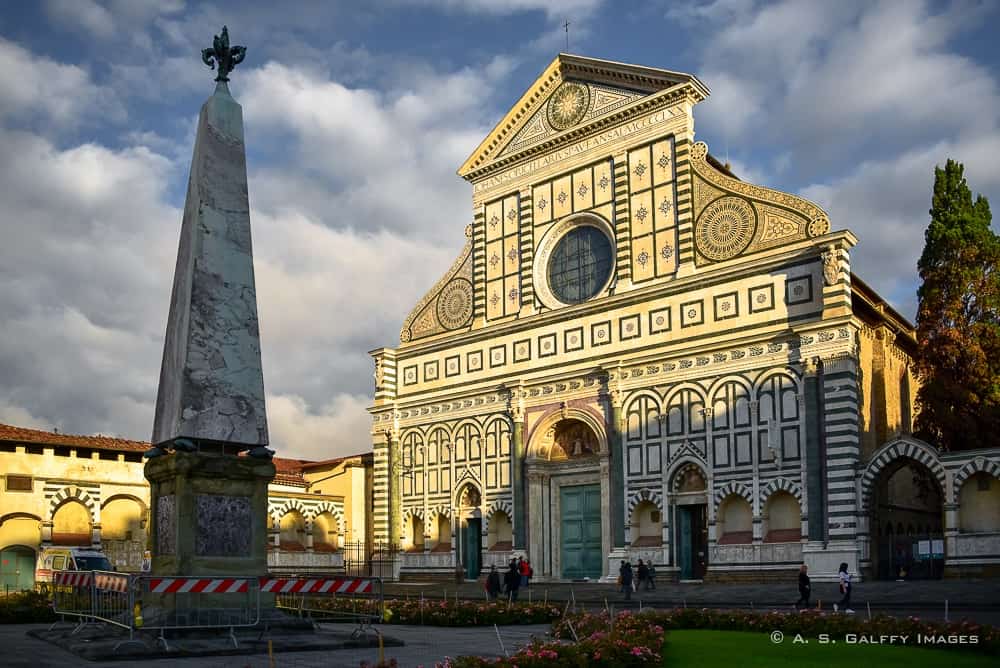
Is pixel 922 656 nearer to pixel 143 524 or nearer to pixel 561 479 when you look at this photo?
pixel 561 479

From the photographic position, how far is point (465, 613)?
21.1 m

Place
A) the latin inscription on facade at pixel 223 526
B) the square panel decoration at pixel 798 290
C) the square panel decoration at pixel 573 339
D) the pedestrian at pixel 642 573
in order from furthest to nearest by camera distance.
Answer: the square panel decoration at pixel 573 339 → the pedestrian at pixel 642 573 → the square panel decoration at pixel 798 290 → the latin inscription on facade at pixel 223 526

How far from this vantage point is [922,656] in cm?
1244

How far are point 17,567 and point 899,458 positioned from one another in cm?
3059

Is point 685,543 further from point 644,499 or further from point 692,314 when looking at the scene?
point 692,314

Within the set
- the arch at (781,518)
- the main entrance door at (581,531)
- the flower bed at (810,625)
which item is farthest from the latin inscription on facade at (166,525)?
the main entrance door at (581,531)

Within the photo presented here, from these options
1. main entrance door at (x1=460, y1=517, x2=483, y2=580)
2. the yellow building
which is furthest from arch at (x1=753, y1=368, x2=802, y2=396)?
the yellow building

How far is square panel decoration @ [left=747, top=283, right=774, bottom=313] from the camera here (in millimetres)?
32344

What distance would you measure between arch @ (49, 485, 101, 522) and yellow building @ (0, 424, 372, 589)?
0.12 feet

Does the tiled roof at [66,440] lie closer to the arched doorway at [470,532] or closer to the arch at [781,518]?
the arched doorway at [470,532]

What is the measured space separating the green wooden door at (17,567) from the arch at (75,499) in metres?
1.61

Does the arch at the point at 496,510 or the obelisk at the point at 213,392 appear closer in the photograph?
the obelisk at the point at 213,392

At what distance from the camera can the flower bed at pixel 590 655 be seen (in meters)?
11.1

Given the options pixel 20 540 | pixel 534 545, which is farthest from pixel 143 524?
pixel 534 545
